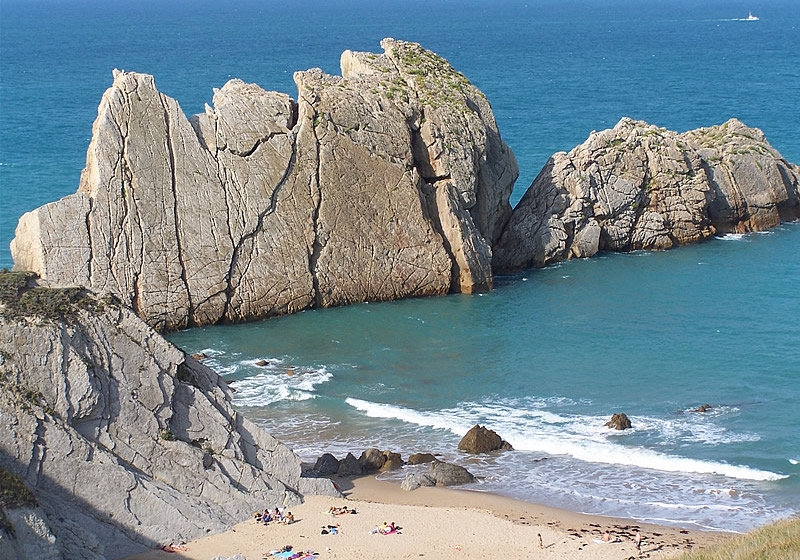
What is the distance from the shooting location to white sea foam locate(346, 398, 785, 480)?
3353 centimetres

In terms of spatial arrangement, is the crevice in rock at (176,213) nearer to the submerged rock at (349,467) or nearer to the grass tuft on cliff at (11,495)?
the submerged rock at (349,467)

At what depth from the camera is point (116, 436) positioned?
27516mm

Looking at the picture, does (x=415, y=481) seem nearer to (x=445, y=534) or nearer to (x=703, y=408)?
(x=445, y=534)

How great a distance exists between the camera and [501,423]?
37.3 m

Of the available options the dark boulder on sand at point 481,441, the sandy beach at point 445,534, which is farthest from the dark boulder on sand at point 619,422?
the sandy beach at point 445,534

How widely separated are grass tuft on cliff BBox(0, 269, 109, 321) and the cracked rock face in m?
32.1

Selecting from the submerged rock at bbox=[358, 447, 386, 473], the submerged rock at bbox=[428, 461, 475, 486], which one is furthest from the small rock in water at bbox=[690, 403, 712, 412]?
the submerged rock at bbox=[358, 447, 386, 473]

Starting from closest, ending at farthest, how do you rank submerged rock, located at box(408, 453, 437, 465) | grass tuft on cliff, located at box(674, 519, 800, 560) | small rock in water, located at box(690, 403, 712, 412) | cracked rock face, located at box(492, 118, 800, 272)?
grass tuft on cliff, located at box(674, 519, 800, 560) < submerged rock, located at box(408, 453, 437, 465) < small rock in water, located at box(690, 403, 712, 412) < cracked rock face, located at box(492, 118, 800, 272)

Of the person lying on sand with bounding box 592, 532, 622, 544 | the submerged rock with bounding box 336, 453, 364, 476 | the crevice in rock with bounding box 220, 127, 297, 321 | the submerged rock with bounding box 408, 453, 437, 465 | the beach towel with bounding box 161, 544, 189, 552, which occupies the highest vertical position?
the crevice in rock with bounding box 220, 127, 297, 321

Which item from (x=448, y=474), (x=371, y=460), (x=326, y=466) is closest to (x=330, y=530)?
(x=326, y=466)

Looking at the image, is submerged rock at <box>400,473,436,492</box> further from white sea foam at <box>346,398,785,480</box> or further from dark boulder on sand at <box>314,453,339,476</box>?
white sea foam at <box>346,398,785,480</box>

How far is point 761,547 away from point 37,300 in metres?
18.2

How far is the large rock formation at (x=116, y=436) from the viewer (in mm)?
25828

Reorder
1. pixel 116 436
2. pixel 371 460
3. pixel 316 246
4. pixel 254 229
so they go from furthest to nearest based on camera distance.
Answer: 1. pixel 316 246
2. pixel 254 229
3. pixel 371 460
4. pixel 116 436
